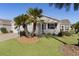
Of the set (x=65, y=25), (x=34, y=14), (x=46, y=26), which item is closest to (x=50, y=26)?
(x=46, y=26)

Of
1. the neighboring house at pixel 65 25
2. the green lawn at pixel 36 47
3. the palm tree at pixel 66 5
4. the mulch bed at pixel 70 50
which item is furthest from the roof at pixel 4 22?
the mulch bed at pixel 70 50

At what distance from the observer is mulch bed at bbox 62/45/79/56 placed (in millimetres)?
7230

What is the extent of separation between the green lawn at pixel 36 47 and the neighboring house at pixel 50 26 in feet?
0.49

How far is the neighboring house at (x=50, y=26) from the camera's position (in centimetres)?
731

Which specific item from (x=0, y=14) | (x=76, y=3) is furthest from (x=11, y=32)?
(x=76, y=3)

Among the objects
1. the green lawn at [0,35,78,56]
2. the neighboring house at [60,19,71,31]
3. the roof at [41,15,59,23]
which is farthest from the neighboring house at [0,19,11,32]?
the neighboring house at [60,19,71,31]

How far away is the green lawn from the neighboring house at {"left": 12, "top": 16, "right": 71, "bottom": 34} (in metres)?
0.15

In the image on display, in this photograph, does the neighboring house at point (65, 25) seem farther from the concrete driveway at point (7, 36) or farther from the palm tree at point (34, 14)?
the concrete driveway at point (7, 36)

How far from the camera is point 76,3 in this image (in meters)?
7.16

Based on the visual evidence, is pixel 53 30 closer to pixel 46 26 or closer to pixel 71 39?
pixel 46 26

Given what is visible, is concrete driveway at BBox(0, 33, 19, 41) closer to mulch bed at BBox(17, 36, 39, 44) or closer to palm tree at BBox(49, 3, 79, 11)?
mulch bed at BBox(17, 36, 39, 44)

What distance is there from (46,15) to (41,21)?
151mm

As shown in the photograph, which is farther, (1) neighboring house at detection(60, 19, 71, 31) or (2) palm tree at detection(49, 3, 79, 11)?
(1) neighboring house at detection(60, 19, 71, 31)

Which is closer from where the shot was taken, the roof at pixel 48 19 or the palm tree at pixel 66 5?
the palm tree at pixel 66 5
